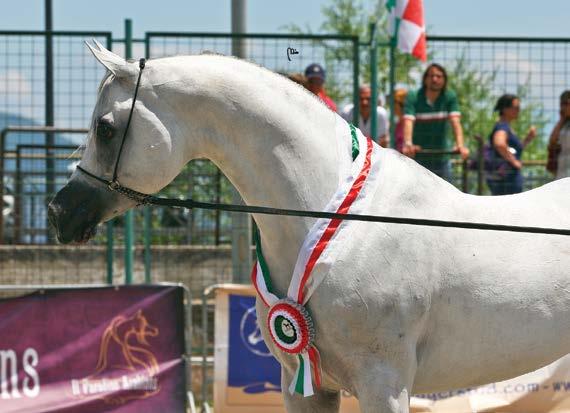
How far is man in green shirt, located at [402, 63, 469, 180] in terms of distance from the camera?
8898 mm

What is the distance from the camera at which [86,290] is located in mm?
7973

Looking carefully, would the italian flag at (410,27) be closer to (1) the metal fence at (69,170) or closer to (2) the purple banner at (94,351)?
(1) the metal fence at (69,170)

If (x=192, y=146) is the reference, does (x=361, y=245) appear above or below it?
below

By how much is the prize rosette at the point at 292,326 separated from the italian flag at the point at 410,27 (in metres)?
5.22

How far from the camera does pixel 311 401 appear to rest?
4484 millimetres

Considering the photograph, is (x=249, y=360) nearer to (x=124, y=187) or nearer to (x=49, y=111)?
(x=49, y=111)

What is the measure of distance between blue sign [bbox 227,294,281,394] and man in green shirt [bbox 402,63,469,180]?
2.09 m

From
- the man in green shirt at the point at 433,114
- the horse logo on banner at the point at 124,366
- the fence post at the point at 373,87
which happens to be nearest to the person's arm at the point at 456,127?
the man in green shirt at the point at 433,114

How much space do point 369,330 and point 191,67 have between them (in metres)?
1.31

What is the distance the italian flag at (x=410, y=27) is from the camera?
909cm

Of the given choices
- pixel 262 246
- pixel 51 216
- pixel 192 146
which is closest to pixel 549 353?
pixel 262 246

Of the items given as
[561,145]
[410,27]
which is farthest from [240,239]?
[561,145]

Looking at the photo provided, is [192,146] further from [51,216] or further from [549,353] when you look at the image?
[549,353]

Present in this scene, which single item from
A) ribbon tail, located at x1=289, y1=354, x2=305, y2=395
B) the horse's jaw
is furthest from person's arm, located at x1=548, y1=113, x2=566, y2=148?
the horse's jaw
